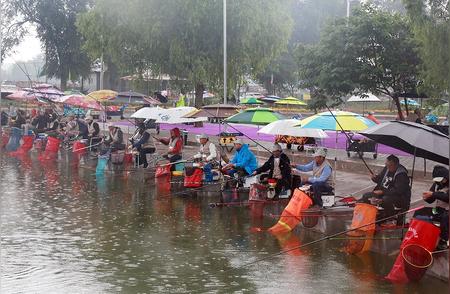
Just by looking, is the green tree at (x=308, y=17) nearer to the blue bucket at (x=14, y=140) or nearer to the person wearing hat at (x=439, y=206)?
the blue bucket at (x=14, y=140)

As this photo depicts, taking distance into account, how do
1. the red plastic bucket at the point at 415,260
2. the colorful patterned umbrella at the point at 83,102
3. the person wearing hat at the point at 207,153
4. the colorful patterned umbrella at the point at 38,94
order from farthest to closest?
the colorful patterned umbrella at the point at 38,94 < the colorful patterned umbrella at the point at 83,102 < the person wearing hat at the point at 207,153 < the red plastic bucket at the point at 415,260

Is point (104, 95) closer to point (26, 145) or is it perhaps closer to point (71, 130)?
point (71, 130)

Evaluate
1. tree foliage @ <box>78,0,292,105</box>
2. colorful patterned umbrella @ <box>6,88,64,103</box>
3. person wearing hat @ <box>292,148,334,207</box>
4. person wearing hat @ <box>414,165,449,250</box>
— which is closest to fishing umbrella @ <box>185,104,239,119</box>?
person wearing hat @ <box>292,148,334,207</box>

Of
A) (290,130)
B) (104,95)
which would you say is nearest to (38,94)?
(104,95)

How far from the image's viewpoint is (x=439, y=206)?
10195 mm

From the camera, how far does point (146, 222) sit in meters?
13.7

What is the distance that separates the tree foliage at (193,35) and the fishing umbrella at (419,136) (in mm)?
23117

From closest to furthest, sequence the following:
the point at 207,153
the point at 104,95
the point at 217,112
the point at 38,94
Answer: the point at 217,112, the point at 207,153, the point at 104,95, the point at 38,94

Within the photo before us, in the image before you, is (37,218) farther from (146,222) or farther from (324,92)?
(324,92)

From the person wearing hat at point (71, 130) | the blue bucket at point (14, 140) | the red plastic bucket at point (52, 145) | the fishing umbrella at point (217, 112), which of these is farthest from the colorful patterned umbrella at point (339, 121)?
the blue bucket at point (14, 140)

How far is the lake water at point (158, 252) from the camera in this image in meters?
9.16

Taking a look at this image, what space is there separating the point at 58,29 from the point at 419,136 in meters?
47.7

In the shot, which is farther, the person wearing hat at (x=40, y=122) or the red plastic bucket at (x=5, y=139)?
the person wearing hat at (x=40, y=122)

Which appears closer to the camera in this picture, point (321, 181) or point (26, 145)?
point (321, 181)
